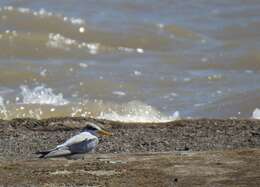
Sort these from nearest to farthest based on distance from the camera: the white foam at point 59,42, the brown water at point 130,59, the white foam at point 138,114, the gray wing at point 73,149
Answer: the gray wing at point 73,149 < the white foam at point 138,114 < the brown water at point 130,59 < the white foam at point 59,42

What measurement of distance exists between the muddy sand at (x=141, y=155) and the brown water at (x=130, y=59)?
3.60 meters

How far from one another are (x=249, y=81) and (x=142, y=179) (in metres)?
10.2

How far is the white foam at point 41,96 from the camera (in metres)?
17.0

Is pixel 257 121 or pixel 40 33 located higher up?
pixel 40 33

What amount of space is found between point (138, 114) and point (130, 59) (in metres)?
4.25

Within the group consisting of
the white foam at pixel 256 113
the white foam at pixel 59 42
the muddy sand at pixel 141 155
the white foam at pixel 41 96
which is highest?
the white foam at pixel 59 42

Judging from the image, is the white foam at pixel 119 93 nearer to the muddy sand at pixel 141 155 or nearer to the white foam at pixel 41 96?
the white foam at pixel 41 96

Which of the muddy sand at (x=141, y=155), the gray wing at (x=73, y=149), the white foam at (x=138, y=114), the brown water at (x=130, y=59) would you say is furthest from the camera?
the brown water at (x=130, y=59)

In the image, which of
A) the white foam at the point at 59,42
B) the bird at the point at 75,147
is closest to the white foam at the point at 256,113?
the white foam at the point at 59,42

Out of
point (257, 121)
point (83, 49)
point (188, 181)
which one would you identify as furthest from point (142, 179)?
point (83, 49)

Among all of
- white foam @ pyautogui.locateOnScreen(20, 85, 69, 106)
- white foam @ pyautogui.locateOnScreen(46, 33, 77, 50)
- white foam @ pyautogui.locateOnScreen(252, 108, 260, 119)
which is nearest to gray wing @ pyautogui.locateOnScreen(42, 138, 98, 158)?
white foam @ pyautogui.locateOnScreen(252, 108, 260, 119)

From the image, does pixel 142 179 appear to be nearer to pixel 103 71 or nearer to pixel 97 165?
pixel 97 165

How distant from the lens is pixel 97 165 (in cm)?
938

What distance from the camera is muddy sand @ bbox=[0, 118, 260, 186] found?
884cm
